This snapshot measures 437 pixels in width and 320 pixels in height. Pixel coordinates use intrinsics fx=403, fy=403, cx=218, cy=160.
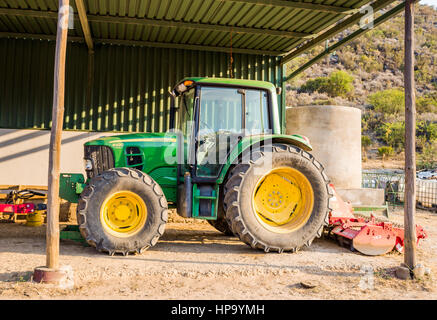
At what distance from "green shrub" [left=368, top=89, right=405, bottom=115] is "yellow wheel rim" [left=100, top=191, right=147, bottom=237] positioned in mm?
36844

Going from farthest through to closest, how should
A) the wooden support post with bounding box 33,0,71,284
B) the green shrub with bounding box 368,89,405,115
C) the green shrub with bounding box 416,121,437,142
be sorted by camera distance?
the green shrub with bounding box 368,89,405,115 < the green shrub with bounding box 416,121,437,142 < the wooden support post with bounding box 33,0,71,284

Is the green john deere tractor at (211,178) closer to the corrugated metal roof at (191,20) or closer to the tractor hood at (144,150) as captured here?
the tractor hood at (144,150)

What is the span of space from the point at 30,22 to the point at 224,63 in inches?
196

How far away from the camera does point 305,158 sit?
21.4 ft

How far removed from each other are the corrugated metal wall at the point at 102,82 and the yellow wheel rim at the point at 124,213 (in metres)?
4.96

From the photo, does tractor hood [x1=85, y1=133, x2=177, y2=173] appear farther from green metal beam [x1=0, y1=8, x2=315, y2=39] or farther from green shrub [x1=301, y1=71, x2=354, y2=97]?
green shrub [x1=301, y1=71, x2=354, y2=97]

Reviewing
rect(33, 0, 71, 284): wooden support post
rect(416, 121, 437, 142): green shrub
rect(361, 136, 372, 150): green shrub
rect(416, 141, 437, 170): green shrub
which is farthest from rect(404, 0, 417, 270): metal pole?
rect(416, 121, 437, 142): green shrub

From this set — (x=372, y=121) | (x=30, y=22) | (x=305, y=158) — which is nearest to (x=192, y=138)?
(x=305, y=158)

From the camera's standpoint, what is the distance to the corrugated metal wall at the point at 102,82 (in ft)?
34.2

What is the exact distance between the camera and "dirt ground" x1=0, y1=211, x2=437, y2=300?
15.2 feet

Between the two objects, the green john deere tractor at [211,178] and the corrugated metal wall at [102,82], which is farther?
the corrugated metal wall at [102,82]

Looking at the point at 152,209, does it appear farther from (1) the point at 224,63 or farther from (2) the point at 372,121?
(2) the point at 372,121

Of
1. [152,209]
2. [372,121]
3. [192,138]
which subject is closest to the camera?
[152,209]

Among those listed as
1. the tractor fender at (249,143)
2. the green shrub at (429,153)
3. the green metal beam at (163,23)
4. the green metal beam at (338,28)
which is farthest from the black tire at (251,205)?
the green shrub at (429,153)
